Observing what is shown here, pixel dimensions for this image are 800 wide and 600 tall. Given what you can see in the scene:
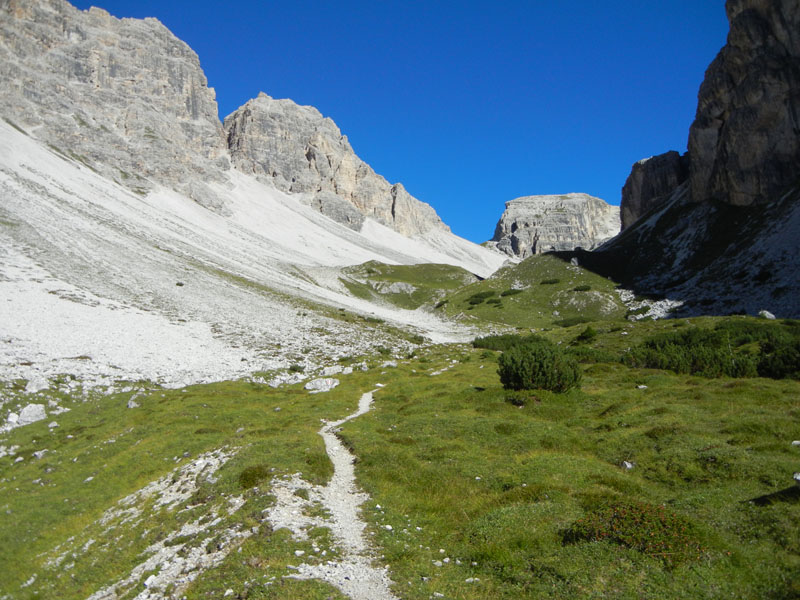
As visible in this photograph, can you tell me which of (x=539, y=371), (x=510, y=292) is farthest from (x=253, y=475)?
(x=510, y=292)

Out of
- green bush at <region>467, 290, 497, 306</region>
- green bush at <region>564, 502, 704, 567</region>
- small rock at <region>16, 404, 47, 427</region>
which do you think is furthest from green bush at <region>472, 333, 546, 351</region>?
green bush at <region>564, 502, 704, 567</region>

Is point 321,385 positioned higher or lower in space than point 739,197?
lower

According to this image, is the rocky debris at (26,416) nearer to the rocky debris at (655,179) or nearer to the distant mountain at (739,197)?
the distant mountain at (739,197)

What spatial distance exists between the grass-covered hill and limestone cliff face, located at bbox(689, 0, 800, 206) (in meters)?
72.0

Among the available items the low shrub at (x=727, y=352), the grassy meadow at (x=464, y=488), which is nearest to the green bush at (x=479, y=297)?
the low shrub at (x=727, y=352)

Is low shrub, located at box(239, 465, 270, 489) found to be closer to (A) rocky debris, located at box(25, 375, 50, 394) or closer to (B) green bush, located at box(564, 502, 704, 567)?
(B) green bush, located at box(564, 502, 704, 567)

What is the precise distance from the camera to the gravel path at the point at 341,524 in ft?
34.6

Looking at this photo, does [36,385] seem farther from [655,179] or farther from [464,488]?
[655,179]

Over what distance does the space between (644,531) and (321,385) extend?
30485 mm

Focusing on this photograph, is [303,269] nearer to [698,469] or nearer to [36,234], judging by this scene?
[36,234]

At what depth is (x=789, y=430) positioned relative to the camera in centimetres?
1617

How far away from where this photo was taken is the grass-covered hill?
33.1 feet

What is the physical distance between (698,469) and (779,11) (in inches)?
4451

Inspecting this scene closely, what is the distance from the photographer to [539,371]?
28328mm
